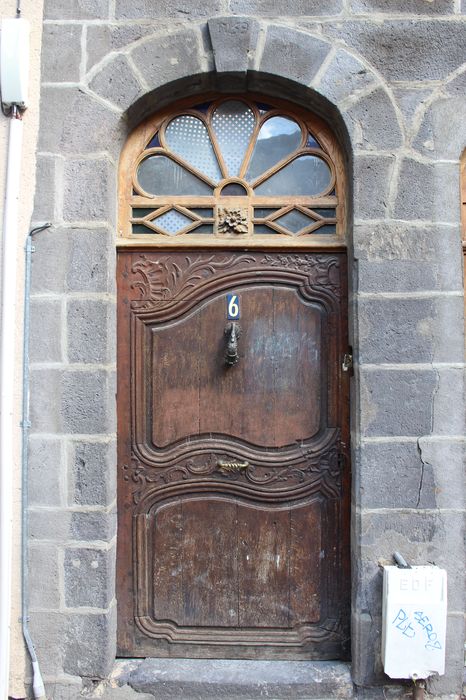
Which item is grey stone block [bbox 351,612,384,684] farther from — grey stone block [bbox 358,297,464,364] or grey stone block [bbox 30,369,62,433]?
grey stone block [bbox 30,369,62,433]

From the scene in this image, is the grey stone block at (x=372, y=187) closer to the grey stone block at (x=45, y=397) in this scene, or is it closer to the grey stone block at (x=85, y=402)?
the grey stone block at (x=85, y=402)

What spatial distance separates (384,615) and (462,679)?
1.91 feet

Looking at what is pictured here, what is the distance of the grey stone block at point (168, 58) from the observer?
2.88 m

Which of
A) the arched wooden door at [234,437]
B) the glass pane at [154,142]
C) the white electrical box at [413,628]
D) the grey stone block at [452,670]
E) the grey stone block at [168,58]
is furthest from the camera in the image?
the glass pane at [154,142]

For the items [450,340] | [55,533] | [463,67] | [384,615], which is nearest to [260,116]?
[463,67]

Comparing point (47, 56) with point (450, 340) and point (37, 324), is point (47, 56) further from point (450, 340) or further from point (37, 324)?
point (450, 340)

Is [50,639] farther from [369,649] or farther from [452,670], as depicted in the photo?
[452,670]

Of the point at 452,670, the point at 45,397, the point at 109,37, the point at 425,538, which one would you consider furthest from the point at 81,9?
the point at 452,670

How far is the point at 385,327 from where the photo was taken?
2818mm

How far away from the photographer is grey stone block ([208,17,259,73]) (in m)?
2.88

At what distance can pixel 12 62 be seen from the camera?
2.79 metres

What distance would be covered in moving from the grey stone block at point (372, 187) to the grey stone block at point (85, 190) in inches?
52.8

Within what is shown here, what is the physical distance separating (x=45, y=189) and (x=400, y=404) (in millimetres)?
2189

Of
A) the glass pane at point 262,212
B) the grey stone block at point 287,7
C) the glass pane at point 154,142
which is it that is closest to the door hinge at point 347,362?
the glass pane at point 262,212
